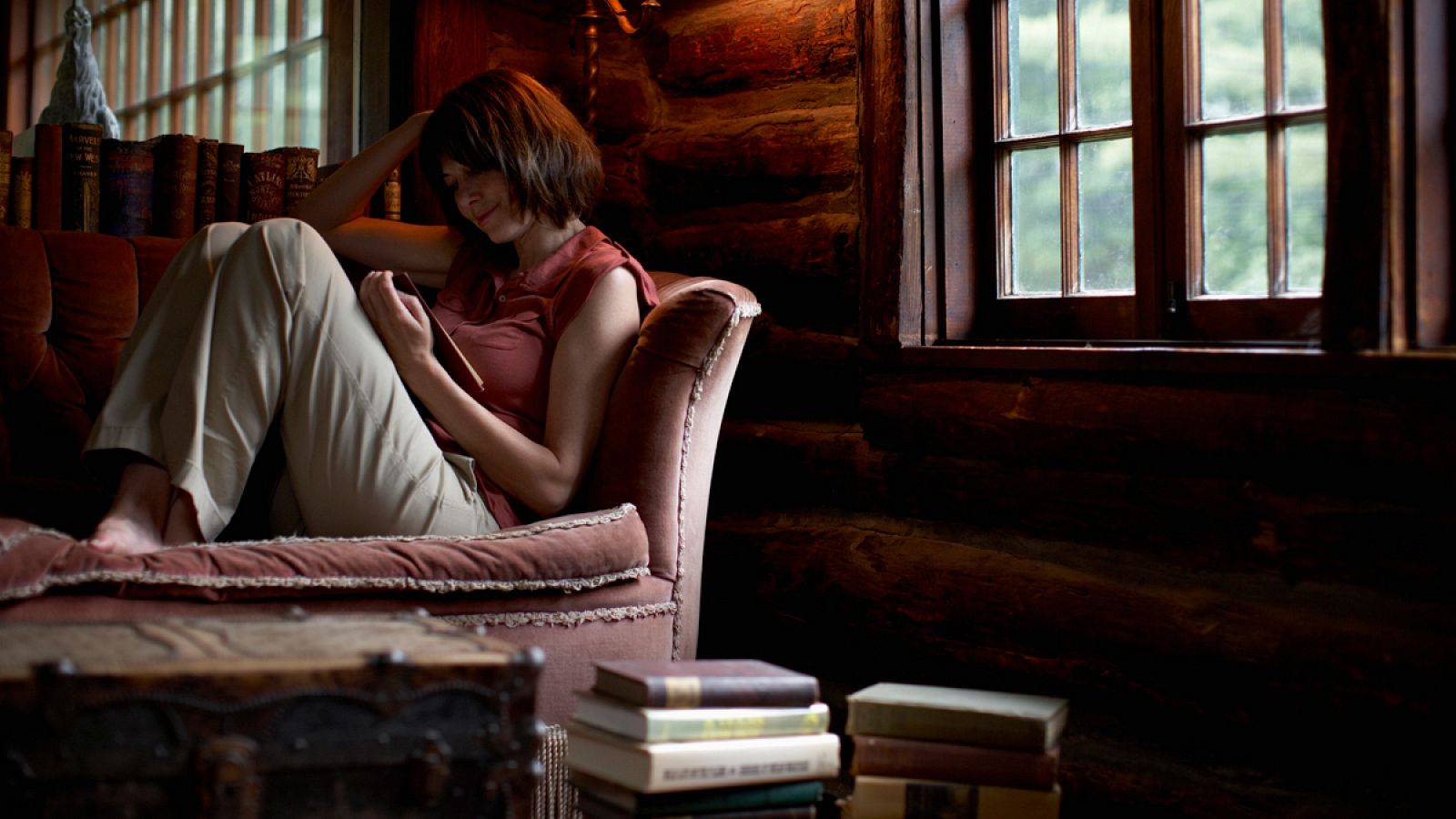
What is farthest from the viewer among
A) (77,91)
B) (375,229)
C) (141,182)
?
(77,91)

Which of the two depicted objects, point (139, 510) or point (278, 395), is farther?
point (278, 395)

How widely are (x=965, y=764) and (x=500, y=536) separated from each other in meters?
0.79

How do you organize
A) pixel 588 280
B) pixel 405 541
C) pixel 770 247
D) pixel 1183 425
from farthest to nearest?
pixel 770 247 → pixel 588 280 → pixel 1183 425 → pixel 405 541

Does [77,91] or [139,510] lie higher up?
[77,91]

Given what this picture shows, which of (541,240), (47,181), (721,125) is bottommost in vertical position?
(541,240)

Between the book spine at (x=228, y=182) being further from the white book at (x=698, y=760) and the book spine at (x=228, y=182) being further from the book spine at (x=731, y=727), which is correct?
the book spine at (x=731, y=727)

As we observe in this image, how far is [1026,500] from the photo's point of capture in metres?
2.35

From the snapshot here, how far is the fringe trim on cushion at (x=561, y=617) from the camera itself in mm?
1910

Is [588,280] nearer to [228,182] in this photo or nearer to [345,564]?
[345,564]

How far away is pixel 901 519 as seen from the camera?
8.61 ft

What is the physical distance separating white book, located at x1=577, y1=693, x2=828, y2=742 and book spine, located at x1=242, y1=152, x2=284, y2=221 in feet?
5.97

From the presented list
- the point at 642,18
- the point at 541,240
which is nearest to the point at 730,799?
the point at 541,240

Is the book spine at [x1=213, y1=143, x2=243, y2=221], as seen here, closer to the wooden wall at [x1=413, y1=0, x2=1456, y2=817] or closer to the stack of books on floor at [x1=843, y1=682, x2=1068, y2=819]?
the wooden wall at [x1=413, y1=0, x2=1456, y2=817]

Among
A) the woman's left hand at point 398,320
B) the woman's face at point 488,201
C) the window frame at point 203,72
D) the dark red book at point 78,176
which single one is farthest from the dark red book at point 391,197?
the woman's left hand at point 398,320
